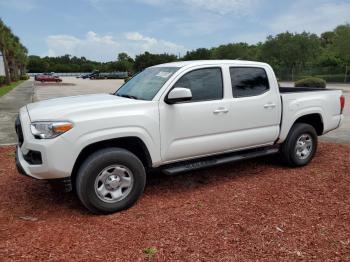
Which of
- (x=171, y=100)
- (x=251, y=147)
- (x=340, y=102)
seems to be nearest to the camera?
(x=171, y=100)

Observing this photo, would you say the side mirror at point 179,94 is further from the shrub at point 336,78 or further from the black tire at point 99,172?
the shrub at point 336,78

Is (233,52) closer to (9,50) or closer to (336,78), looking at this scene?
(336,78)

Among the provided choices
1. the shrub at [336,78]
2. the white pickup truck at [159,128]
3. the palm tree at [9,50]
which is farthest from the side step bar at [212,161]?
the shrub at [336,78]

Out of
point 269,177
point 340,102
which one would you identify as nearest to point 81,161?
point 269,177

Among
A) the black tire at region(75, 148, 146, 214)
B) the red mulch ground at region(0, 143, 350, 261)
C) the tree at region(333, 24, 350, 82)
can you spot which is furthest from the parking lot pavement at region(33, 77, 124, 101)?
the tree at region(333, 24, 350, 82)

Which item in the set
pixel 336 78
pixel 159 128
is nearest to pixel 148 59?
pixel 336 78

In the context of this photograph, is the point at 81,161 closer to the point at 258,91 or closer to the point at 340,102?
the point at 258,91

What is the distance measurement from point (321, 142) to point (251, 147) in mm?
3295

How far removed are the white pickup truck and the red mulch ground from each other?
0.40 m

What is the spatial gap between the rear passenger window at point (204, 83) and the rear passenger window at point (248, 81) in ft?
0.83

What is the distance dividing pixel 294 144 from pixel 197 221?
2585 millimetres

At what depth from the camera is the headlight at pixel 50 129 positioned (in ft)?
12.5

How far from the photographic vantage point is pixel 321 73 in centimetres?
4675

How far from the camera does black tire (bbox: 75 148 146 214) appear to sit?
396cm
